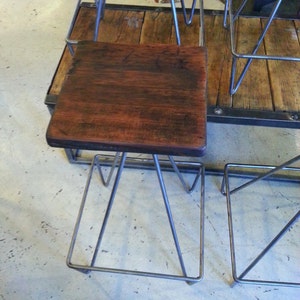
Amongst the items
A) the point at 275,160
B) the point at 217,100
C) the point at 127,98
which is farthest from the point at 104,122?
the point at 275,160

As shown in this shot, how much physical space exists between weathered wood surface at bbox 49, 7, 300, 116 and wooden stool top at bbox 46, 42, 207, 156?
304 millimetres

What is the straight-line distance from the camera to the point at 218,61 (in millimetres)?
1115

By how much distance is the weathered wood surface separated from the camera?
101 centimetres

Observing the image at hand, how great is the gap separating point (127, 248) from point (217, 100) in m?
0.59

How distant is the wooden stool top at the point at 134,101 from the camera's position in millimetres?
615

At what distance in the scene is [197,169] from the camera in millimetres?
1284

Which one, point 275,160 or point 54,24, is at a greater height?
point 54,24

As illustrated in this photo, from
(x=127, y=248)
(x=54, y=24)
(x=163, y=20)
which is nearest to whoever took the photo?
(x=127, y=248)

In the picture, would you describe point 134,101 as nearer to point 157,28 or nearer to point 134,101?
point 134,101

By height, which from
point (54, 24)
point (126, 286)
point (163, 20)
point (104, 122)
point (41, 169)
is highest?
point (104, 122)

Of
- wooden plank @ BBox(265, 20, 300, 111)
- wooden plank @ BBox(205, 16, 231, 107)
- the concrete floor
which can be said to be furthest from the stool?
the concrete floor

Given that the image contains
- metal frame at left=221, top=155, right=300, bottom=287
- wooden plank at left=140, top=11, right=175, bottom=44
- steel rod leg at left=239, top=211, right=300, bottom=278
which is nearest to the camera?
steel rod leg at left=239, top=211, right=300, bottom=278

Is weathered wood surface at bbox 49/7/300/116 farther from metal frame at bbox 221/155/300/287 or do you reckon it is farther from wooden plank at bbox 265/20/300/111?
metal frame at bbox 221/155/300/287

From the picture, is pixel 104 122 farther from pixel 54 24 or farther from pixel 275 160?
pixel 54 24
